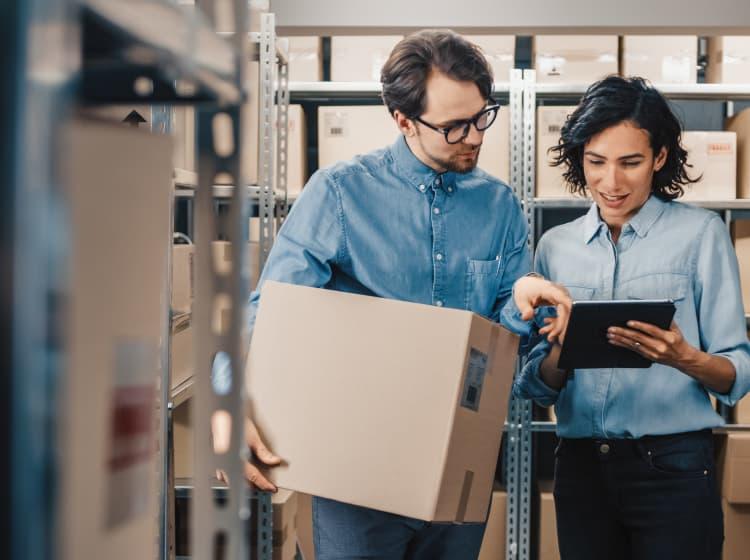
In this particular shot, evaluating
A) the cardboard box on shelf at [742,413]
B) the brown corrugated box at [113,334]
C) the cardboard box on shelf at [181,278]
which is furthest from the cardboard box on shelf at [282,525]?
the brown corrugated box at [113,334]

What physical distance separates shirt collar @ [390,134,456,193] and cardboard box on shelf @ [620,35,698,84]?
1.65 metres

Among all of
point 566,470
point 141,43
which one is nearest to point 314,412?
point 566,470

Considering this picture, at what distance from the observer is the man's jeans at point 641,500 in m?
1.60

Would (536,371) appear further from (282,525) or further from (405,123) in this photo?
(282,525)

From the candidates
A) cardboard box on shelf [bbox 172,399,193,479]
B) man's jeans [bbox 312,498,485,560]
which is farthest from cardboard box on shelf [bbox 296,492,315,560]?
man's jeans [bbox 312,498,485,560]

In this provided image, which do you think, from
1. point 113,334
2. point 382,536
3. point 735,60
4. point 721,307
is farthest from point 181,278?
point 735,60

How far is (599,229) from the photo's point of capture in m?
1.83

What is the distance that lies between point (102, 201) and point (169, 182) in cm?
9

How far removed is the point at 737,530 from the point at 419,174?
6.38ft

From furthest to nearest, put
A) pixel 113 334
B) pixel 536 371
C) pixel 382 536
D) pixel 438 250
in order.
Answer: pixel 536 371, pixel 438 250, pixel 382 536, pixel 113 334

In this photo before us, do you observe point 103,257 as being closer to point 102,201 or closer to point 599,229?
point 102,201

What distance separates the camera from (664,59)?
301 cm

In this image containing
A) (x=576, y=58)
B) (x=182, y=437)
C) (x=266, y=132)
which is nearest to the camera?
(x=266, y=132)

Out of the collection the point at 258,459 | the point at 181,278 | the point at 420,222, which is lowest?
the point at 258,459
